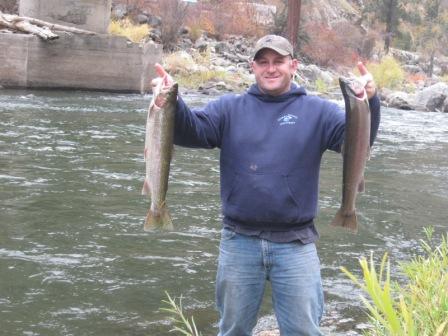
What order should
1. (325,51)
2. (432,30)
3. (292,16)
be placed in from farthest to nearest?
(432,30) < (325,51) < (292,16)

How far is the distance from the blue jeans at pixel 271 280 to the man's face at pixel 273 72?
32.7 inches

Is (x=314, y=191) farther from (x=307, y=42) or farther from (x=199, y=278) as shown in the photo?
(x=307, y=42)

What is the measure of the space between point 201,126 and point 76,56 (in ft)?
66.4

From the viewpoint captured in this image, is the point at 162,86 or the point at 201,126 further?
the point at 201,126

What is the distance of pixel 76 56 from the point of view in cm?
2334

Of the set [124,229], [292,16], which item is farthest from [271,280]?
[292,16]

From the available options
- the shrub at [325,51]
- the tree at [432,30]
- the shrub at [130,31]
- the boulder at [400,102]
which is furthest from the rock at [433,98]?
the tree at [432,30]

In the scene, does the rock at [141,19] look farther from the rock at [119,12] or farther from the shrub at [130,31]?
the shrub at [130,31]

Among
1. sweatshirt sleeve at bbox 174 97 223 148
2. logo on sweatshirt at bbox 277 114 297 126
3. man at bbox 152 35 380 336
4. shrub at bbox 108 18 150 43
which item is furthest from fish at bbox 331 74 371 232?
shrub at bbox 108 18 150 43

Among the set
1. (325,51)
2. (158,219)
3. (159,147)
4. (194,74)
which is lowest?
(158,219)

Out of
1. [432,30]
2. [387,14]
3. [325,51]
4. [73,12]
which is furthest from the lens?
[432,30]

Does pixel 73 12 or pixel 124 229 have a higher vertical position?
pixel 73 12

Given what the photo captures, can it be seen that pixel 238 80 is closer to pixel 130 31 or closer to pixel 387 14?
pixel 130 31

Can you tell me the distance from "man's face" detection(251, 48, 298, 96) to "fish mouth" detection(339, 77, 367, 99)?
15.7 inches
